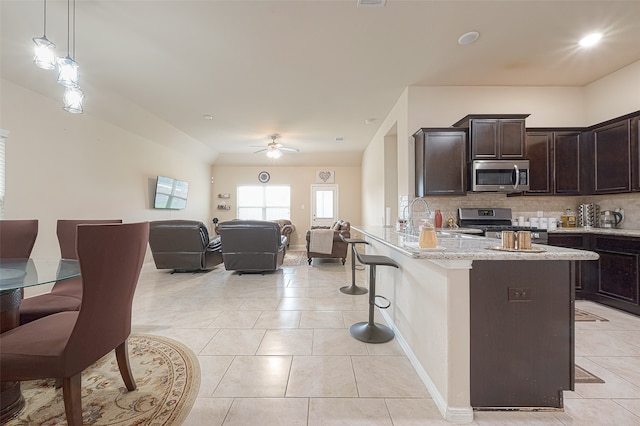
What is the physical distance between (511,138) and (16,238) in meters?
5.31

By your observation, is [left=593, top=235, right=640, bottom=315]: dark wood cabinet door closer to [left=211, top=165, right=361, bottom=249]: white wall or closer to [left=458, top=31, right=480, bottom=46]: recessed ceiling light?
[left=458, top=31, right=480, bottom=46]: recessed ceiling light

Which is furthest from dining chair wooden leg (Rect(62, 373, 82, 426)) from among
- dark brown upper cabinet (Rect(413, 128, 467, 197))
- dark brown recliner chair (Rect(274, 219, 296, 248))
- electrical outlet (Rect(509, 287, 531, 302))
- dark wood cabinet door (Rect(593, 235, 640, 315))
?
dark brown recliner chair (Rect(274, 219, 296, 248))

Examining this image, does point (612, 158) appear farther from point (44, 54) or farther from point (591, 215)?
point (44, 54)

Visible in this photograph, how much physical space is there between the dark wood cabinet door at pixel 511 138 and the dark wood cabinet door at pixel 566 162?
0.63 meters

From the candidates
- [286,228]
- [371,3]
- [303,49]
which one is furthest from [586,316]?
[286,228]

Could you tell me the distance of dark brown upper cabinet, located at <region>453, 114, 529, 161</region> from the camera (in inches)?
129

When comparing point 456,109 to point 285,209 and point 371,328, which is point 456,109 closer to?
point 371,328

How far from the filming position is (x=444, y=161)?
338 cm

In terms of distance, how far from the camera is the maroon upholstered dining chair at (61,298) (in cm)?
173

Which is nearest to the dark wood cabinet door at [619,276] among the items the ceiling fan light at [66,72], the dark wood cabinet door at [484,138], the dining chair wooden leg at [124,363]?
the dark wood cabinet door at [484,138]

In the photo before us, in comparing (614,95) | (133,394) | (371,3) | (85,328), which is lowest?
(133,394)

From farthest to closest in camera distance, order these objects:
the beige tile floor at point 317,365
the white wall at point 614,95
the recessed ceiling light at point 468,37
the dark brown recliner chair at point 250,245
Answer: the dark brown recliner chair at point 250,245, the white wall at point 614,95, the recessed ceiling light at point 468,37, the beige tile floor at point 317,365

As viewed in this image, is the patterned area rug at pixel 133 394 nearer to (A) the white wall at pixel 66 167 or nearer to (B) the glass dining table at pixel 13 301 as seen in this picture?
(B) the glass dining table at pixel 13 301

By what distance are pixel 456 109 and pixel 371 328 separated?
10.7 ft
